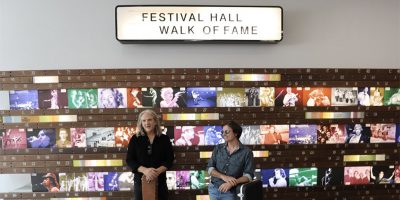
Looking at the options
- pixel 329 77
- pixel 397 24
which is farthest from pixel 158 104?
pixel 397 24

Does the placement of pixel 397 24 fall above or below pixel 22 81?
above

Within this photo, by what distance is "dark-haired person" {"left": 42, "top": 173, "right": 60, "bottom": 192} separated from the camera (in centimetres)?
298

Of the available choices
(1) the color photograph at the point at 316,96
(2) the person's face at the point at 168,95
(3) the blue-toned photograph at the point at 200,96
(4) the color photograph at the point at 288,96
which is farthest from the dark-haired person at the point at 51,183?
(1) the color photograph at the point at 316,96

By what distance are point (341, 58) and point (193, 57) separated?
1.51 metres

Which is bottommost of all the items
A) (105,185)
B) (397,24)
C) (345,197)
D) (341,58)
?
(345,197)

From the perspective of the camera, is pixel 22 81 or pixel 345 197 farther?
pixel 345 197

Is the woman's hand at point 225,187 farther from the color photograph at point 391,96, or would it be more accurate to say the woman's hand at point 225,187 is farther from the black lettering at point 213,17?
the color photograph at point 391,96

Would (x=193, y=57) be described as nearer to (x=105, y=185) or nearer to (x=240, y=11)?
(x=240, y=11)

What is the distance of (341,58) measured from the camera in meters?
3.10

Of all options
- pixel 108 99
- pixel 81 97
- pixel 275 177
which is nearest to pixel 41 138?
pixel 81 97

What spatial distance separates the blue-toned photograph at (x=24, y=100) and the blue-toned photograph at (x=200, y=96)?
1478mm

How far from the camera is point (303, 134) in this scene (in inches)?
121

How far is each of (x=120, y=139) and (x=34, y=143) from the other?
2.75 ft

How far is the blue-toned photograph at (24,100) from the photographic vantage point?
2939 mm
